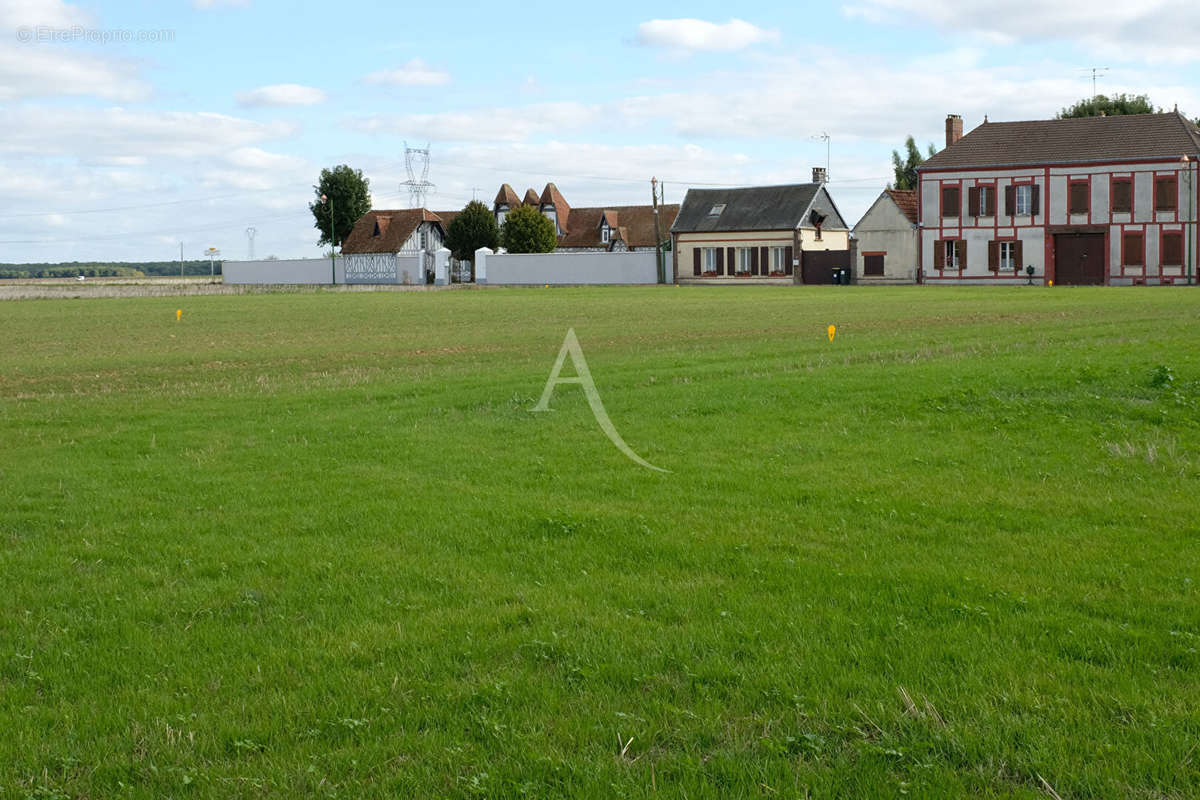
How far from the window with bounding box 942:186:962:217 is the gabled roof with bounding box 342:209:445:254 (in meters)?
60.6

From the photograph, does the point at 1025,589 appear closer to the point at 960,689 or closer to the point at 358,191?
the point at 960,689

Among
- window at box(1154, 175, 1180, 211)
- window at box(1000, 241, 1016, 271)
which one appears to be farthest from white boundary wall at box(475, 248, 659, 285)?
window at box(1154, 175, 1180, 211)

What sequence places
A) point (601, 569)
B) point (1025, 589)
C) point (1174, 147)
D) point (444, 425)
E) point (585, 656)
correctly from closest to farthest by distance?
point (585, 656) < point (1025, 589) < point (601, 569) < point (444, 425) < point (1174, 147)

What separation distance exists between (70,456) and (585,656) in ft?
28.7

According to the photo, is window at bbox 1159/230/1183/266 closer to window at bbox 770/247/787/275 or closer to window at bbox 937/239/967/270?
window at bbox 937/239/967/270

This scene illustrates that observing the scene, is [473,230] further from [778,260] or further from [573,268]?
[778,260]

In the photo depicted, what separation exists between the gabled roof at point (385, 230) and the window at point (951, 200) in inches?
2386

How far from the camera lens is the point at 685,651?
245 inches

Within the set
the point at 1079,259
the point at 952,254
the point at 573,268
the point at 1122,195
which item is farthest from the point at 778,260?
the point at 1122,195

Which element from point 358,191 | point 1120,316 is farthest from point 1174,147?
point 358,191

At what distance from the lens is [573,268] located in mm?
96375

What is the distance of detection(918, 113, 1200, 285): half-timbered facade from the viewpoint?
68438 mm

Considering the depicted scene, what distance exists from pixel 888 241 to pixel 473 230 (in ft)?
151

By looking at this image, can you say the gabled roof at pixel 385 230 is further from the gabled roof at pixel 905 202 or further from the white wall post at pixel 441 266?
the gabled roof at pixel 905 202
